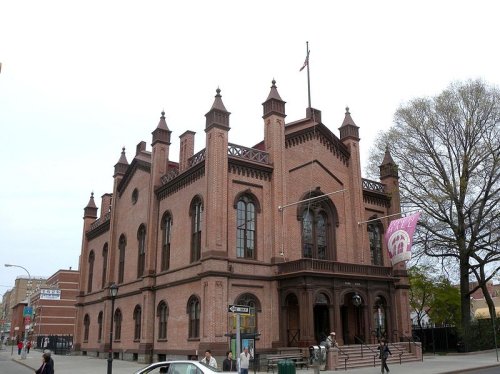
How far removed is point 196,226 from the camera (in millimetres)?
30297

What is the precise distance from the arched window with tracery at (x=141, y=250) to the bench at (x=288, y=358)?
14.4 m

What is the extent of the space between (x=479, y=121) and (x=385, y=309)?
1435 cm

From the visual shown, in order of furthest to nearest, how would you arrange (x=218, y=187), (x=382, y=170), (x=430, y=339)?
(x=430, y=339) < (x=382, y=170) < (x=218, y=187)

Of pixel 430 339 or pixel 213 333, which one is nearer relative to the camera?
pixel 213 333

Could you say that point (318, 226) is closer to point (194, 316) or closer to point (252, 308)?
point (252, 308)

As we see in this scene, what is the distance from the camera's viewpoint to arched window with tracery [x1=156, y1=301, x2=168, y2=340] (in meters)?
32.2

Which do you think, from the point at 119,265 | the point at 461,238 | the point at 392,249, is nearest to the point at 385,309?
the point at 392,249

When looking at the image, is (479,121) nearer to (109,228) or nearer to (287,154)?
(287,154)

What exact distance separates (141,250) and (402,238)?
19446 mm

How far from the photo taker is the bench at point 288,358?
24.9m

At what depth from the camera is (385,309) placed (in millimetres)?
31359

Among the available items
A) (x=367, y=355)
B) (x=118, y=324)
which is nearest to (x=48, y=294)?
(x=118, y=324)

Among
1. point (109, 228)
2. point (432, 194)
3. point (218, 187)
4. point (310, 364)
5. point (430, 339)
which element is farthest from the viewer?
point (109, 228)

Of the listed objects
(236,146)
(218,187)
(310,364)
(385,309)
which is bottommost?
(310,364)
